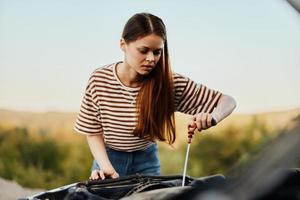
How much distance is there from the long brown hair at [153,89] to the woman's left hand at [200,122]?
0.93 feet

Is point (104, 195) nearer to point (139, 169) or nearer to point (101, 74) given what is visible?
point (139, 169)

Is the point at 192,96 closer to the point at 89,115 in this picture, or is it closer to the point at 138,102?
the point at 138,102

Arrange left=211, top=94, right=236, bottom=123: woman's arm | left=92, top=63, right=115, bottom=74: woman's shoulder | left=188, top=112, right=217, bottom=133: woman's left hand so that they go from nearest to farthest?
left=188, top=112, right=217, bottom=133: woman's left hand, left=211, top=94, right=236, bottom=123: woman's arm, left=92, top=63, right=115, bottom=74: woman's shoulder

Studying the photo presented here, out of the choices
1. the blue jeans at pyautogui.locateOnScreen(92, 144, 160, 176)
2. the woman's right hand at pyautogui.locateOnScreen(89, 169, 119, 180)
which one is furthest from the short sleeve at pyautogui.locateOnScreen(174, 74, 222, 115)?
the woman's right hand at pyautogui.locateOnScreen(89, 169, 119, 180)

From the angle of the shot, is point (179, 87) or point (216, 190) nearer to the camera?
point (216, 190)

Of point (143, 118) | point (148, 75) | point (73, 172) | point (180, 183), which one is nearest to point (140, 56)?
point (148, 75)

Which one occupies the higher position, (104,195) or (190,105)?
(190,105)

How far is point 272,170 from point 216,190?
0.05 metres

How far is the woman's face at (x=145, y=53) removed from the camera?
1641 mm

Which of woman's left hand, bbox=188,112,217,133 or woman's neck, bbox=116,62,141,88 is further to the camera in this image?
woman's neck, bbox=116,62,141,88

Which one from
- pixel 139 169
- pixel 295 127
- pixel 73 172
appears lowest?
pixel 73 172

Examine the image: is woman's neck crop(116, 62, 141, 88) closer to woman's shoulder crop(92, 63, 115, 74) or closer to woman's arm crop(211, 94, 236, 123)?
woman's shoulder crop(92, 63, 115, 74)

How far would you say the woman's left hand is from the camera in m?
1.37

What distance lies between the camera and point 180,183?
4.24ft
